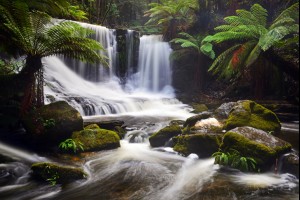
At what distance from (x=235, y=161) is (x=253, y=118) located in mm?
1558

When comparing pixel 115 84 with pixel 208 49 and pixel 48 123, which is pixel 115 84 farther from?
pixel 48 123

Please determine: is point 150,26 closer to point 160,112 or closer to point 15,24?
point 160,112

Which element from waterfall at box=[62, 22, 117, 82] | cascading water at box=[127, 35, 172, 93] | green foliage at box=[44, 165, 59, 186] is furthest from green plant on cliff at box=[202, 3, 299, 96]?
green foliage at box=[44, 165, 59, 186]

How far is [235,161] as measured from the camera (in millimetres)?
4262

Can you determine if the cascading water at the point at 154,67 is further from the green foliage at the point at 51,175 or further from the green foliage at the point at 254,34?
the green foliage at the point at 51,175

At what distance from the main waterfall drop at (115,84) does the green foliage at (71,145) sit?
2.47 meters

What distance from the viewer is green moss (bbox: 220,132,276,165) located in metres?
4.10

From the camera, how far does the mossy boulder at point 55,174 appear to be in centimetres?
377

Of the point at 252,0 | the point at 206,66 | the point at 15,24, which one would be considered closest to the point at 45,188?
the point at 15,24

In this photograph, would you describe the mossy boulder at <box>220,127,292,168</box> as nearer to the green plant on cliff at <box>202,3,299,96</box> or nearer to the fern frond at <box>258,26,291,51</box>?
the green plant on cliff at <box>202,3,299,96</box>

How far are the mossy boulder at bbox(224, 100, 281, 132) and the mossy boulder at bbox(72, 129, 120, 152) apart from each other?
2284 millimetres

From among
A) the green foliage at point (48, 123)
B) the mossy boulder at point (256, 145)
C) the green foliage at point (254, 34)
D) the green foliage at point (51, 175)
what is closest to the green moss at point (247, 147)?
the mossy boulder at point (256, 145)

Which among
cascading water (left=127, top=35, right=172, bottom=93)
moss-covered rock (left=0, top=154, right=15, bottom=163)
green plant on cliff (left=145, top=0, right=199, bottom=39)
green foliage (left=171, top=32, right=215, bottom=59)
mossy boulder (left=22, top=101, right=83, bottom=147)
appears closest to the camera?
moss-covered rock (left=0, top=154, right=15, bottom=163)

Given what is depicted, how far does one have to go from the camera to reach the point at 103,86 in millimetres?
10758
